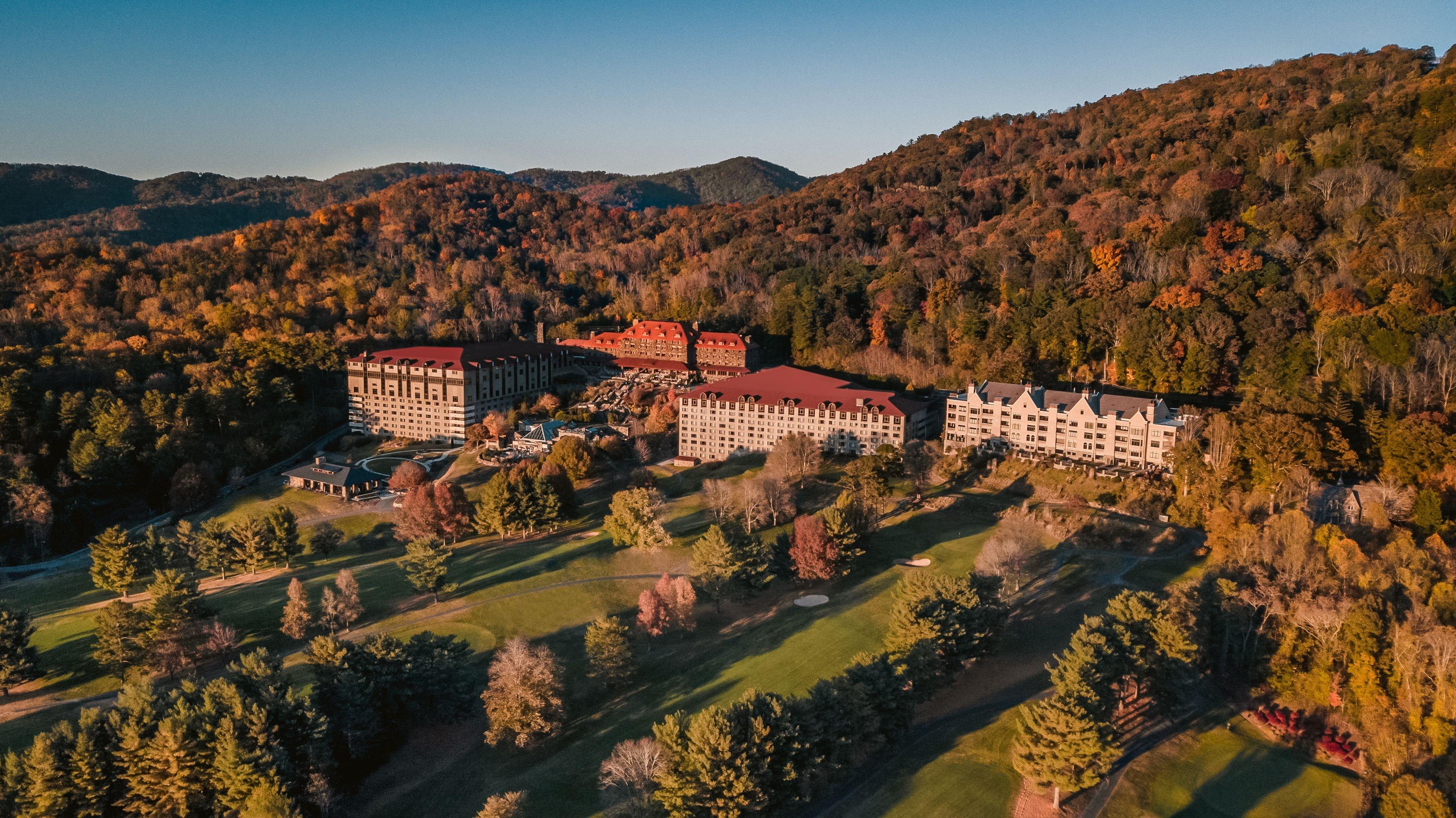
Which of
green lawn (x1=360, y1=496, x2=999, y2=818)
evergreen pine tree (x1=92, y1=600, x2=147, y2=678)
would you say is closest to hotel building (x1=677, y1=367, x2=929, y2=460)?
green lawn (x1=360, y1=496, x2=999, y2=818)

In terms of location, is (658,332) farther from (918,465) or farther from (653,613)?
(653,613)

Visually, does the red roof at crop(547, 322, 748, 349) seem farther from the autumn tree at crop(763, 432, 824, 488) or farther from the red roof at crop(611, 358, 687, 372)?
the autumn tree at crop(763, 432, 824, 488)

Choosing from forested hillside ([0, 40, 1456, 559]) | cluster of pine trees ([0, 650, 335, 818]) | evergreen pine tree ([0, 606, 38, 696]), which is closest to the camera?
cluster of pine trees ([0, 650, 335, 818])

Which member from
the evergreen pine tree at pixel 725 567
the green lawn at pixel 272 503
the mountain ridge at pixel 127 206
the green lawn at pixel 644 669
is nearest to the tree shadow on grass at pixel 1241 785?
the green lawn at pixel 644 669

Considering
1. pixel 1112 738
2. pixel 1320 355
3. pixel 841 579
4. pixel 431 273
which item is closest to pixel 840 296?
pixel 1320 355

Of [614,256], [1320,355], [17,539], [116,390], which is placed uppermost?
[614,256]

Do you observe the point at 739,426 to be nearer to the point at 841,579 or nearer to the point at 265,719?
the point at 841,579
